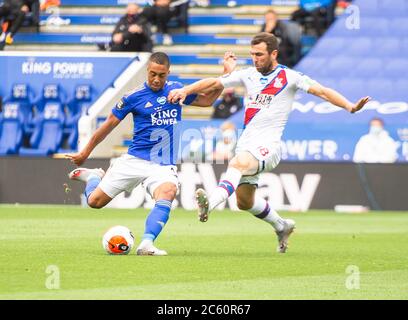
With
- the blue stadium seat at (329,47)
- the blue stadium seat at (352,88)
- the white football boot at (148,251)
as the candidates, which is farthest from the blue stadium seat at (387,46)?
the white football boot at (148,251)

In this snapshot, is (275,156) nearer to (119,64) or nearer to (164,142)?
(164,142)

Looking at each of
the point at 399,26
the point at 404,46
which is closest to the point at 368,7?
the point at 399,26

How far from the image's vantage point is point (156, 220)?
1277 cm

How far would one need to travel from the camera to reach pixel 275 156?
13195 mm

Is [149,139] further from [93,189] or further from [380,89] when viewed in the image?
[380,89]

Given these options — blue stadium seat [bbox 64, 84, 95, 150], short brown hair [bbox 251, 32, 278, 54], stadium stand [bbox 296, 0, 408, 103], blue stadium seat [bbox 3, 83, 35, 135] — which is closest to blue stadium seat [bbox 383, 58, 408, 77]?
stadium stand [bbox 296, 0, 408, 103]

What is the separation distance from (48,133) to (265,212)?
1377cm

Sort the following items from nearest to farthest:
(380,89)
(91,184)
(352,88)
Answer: (91,184) → (380,89) → (352,88)

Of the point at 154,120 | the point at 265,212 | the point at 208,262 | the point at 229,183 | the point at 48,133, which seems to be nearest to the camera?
the point at 208,262

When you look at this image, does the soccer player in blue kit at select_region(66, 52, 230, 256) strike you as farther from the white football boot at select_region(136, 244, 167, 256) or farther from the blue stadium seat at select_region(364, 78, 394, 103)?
the blue stadium seat at select_region(364, 78, 394, 103)

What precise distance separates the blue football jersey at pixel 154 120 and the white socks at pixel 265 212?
3.52ft

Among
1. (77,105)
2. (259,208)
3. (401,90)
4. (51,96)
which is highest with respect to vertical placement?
(259,208)
